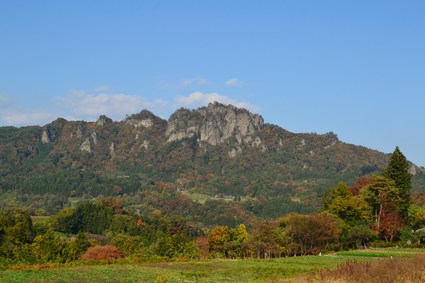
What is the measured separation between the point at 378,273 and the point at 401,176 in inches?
2566

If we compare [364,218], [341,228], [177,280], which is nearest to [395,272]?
[177,280]

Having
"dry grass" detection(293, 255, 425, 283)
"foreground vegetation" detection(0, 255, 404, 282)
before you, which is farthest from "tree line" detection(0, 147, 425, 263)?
"dry grass" detection(293, 255, 425, 283)

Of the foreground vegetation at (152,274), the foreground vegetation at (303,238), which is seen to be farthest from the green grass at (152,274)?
the foreground vegetation at (303,238)

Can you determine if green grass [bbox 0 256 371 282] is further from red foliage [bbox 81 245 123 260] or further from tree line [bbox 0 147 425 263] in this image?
red foliage [bbox 81 245 123 260]

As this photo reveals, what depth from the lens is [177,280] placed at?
130 feet

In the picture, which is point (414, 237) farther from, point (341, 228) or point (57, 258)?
point (57, 258)

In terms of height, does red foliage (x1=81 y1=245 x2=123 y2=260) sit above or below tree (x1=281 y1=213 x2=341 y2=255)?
below

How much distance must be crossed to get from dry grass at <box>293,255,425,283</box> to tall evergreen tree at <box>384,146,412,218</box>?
60.0m

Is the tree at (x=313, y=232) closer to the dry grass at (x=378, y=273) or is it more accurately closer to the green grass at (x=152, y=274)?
the green grass at (x=152, y=274)

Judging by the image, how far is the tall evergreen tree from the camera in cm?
8862

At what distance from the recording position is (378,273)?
2831cm

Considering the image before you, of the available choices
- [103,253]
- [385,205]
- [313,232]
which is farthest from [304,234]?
[103,253]

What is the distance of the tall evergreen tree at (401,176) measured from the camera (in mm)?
88625

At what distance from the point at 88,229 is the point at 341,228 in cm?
8966
